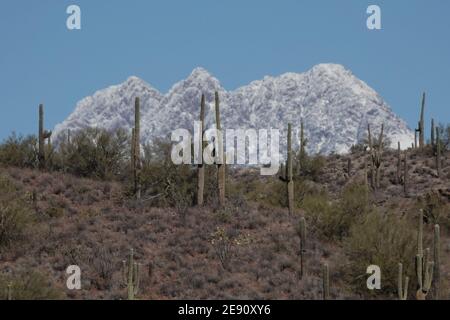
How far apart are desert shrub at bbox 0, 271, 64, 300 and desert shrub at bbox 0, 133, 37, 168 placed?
773 inches

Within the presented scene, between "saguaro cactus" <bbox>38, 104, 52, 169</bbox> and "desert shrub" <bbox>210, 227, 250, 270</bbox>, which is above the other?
"saguaro cactus" <bbox>38, 104, 52, 169</bbox>

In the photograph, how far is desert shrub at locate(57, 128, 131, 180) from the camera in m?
38.6

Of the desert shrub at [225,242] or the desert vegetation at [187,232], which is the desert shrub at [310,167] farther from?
the desert shrub at [225,242]

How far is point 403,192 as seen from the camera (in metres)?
43.0

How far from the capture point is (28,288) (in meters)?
18.4

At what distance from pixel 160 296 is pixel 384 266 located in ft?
21.5

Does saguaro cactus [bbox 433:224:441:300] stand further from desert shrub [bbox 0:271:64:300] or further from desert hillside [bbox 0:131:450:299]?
desert shrub [bbox 0:271:64:300]

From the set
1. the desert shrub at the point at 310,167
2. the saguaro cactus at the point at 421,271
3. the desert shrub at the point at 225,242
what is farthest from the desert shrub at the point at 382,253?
the desert shrub at the point at 310,167

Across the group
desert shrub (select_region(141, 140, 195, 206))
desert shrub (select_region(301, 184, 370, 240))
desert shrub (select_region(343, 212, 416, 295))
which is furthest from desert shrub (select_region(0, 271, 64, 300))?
desert shrub (select_region(141, 140, 195, 206))

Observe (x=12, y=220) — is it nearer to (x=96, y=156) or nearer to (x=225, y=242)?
(x=225, y=242)

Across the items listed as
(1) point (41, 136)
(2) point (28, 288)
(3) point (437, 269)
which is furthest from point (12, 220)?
(3) point (437, 269)
